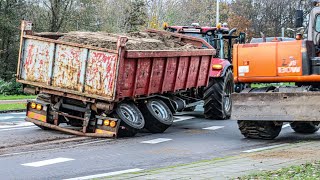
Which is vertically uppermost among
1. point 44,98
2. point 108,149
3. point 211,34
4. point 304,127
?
point 211,34

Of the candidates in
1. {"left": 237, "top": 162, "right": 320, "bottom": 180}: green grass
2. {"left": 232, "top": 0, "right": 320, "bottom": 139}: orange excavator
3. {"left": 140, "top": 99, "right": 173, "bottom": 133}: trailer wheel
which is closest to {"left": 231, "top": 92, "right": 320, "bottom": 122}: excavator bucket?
{"left": 232, "top": 0, "right": 320, "bottom": 139}: orange excavator

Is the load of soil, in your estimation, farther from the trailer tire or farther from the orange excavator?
the orange excavator

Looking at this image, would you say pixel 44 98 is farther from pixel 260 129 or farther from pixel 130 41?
pixel 260 129

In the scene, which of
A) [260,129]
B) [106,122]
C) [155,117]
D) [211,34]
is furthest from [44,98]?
[211,34]

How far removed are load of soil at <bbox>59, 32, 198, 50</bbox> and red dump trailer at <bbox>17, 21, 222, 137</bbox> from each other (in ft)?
1.38

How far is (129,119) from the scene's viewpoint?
1505 centimetres

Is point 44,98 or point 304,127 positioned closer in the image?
point 44,98

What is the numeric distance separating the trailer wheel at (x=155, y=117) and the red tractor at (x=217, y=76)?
9.63 feet

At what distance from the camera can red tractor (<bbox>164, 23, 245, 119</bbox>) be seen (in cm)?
1928

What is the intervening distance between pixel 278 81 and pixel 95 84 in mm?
3974

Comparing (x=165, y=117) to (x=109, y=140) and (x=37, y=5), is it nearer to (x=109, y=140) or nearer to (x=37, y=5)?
(x=109, y=140)

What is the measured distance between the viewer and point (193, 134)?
15992 millimetres

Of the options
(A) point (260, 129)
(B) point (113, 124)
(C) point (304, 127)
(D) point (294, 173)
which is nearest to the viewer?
(D) point (294, 173)

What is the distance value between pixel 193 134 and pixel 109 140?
2.53 meters
